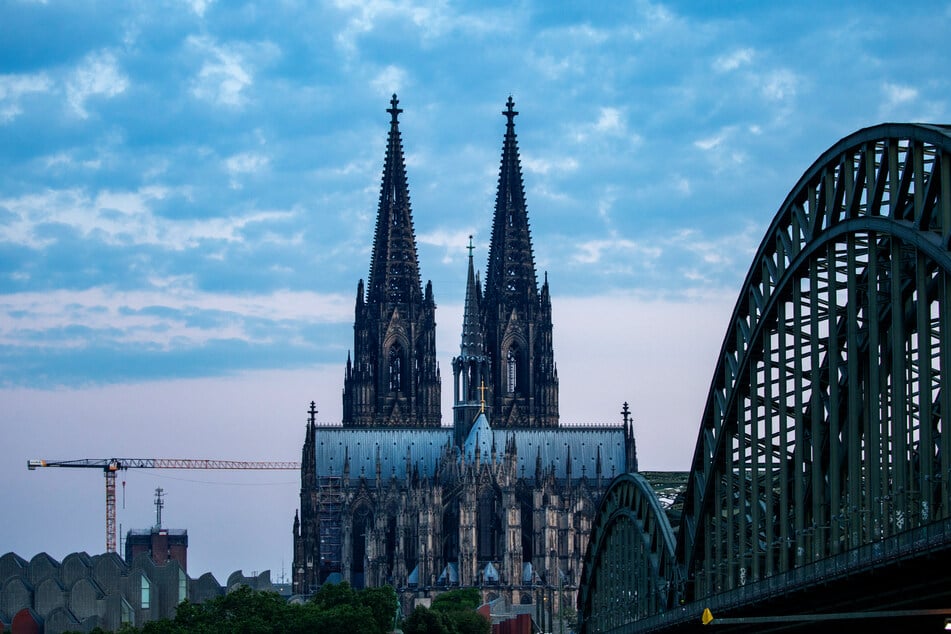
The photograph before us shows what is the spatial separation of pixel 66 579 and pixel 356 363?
45153 millimetres

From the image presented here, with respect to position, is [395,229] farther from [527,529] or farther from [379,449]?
[527,529]

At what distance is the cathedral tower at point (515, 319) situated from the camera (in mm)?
195750

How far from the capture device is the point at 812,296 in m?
61.3

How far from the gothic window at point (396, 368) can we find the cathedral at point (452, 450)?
12cm

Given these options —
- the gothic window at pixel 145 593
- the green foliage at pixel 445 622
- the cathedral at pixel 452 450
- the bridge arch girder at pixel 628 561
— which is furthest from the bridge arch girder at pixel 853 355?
the cathedral at pixel 452 450

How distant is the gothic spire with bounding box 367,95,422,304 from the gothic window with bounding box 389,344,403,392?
16.7 ft

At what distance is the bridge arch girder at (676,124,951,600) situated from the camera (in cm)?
5188

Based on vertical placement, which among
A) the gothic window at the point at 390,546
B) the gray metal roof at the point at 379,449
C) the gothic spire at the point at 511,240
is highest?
the gothic spire at the point at 511,240

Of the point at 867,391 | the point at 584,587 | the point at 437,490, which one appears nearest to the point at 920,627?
the point at 867,391

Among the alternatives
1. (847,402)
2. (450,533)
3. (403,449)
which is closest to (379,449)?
(403,449)

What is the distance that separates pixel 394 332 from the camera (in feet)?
633

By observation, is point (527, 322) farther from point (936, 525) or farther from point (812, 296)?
point (936, 525)

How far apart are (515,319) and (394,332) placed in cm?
1065

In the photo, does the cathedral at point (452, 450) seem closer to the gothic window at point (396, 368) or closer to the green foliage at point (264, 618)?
the gothic window at point (396, 368)
